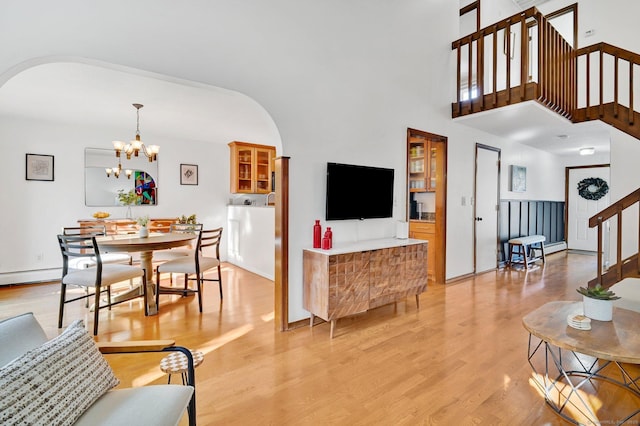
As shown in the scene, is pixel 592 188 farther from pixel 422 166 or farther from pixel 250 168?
pixel 250 168

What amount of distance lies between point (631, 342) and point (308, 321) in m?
2.43

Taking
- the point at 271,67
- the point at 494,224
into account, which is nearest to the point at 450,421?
the point at 271,67

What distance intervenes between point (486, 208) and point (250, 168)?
4647 millimetres

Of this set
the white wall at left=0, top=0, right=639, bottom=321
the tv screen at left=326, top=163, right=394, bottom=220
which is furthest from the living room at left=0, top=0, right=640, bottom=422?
the tv screen at left=326, top=163, right=394, bottom=220

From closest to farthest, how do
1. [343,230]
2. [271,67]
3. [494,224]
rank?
[271,67], [343,230], [494,224]

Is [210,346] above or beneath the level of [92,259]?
beneath

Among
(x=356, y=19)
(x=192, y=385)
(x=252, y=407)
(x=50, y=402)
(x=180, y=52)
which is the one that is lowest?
(x=252, y=407)

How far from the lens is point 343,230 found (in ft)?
11.6

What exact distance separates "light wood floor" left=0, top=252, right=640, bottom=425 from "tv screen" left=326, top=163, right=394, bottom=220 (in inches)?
45.6

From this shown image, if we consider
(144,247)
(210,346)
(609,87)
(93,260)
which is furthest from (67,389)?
(609,87)

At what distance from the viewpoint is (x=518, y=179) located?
253 inches

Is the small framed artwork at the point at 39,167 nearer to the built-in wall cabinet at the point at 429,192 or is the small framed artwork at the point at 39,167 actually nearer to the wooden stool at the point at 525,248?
the built-in wall cabinet at the point at 429,192

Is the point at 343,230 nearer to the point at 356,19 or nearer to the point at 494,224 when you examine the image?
the point at 356,19

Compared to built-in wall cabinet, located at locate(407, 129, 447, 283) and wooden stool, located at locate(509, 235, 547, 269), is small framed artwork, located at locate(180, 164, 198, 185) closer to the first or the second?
built-in wall cabinet, located at locate(407, 129, 447, 283)
